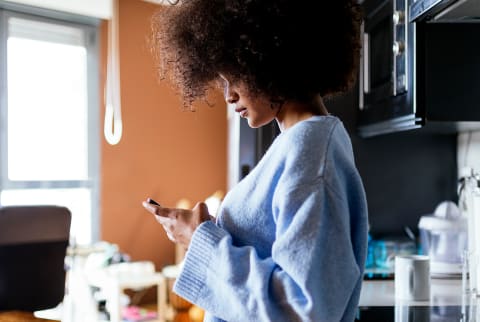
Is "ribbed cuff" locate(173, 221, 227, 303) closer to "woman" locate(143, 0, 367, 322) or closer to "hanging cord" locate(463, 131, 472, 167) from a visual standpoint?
"woman" locate(143, 0, 367, 322)

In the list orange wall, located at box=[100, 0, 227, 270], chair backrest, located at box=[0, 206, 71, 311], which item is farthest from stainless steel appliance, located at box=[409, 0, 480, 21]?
orange wall, located at box=[100, 0, 227, 270]

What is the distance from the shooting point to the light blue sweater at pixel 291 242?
19.8 inches

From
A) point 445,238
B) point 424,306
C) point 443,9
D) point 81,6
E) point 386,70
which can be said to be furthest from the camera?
point 81,6

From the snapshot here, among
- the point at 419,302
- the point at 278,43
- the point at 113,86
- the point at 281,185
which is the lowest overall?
the point at 419,302

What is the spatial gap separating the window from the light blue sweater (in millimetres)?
2368

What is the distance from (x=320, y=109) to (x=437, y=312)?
553 millimetres

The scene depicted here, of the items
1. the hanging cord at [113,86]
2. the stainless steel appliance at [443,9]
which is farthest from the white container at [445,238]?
the hanging cord at [113,86]

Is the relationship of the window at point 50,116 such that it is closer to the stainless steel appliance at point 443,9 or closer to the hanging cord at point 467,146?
the hanging cord at point 467,146

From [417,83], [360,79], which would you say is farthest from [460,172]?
[417,83]

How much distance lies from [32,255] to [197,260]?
835 millimetres

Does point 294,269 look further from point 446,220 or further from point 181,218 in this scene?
point 446,220

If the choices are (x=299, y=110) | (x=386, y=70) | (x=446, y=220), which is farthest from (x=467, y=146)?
(x=299, y=110)

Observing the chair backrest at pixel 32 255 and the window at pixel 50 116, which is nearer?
the chair backrest at pixel 32 255

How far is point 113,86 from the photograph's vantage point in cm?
317
